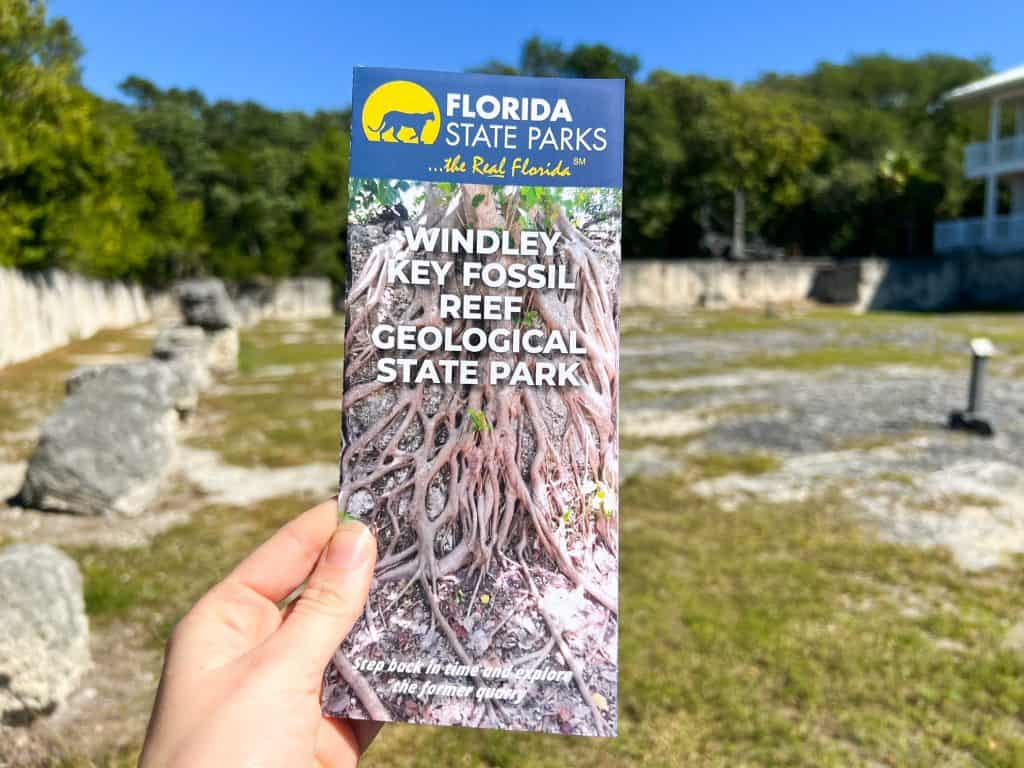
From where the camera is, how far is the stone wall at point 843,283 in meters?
25.8

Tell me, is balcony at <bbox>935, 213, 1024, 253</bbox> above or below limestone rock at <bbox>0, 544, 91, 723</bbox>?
above

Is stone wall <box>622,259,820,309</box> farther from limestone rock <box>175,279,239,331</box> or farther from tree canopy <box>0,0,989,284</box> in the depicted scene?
limestone rock <box>175,279,239,331</box>

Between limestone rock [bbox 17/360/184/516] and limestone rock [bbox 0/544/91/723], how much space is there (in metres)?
2.23

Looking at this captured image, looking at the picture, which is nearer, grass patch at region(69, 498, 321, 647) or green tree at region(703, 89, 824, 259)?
grass patch at region(69, 498, 321, 647)

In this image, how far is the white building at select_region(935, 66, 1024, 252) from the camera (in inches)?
990

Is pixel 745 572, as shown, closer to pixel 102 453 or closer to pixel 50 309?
pixel 102 453

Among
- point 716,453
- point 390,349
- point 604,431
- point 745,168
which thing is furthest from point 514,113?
point 745,168

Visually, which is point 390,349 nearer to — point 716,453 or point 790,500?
point 790,500

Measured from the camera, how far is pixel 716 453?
7328mm

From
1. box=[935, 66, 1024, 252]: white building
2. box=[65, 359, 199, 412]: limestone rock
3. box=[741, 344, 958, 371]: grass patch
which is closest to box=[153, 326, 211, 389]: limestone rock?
box=[65, 359, 199, 412]: limestone rock

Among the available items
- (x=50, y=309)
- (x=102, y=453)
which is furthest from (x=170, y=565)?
(x=50, y=309)

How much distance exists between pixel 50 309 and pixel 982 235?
1032 inches

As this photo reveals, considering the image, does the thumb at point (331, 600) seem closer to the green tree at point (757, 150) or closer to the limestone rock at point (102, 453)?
the limestone rock at point (102, 453)

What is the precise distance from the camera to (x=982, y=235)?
2642 cm
